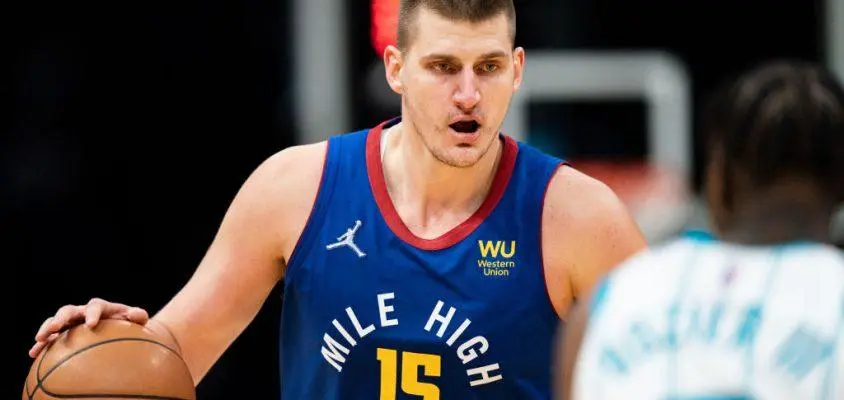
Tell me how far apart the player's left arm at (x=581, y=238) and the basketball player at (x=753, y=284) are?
1.60 meters

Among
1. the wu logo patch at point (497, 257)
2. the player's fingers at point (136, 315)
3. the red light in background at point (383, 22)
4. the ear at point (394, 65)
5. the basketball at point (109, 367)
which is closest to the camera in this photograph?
the basketball at point (109, 367)

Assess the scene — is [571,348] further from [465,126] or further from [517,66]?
[517,66]

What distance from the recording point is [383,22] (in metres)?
8.30

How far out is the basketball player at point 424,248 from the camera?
13.3 ft

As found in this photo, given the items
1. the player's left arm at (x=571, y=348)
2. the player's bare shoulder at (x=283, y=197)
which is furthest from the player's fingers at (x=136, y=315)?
the player's left arm at (x=571, y=348)

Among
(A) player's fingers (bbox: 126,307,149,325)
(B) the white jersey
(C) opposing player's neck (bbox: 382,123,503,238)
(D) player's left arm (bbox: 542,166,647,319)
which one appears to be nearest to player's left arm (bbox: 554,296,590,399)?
(B) the white jersey

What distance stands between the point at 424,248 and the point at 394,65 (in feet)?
1.99

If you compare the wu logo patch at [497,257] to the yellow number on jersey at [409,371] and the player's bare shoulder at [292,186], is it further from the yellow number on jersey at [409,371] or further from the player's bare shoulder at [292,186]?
the player's bare shoulder at [292,186]

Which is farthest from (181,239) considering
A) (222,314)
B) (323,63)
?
(222,314)

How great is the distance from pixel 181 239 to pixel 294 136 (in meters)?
0.90

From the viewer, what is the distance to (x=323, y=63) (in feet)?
27.9

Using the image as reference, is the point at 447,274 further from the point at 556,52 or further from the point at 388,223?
the point at 556,52

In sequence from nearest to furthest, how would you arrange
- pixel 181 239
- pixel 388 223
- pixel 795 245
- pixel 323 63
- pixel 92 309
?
pixel 795 245 → pixel 92 309 → pixel 388 223 → pixel 181 239 → pixel 323 63

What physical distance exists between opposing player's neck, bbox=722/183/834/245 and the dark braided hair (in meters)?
0.02
